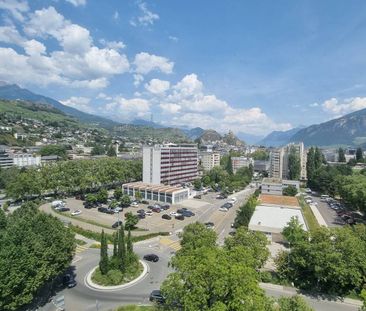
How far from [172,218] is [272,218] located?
20.9 metres

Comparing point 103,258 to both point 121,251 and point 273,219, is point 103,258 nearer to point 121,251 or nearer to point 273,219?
point 121,251

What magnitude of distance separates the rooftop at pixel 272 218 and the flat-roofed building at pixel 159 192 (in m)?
22.2

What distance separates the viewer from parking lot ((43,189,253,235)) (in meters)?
55.0

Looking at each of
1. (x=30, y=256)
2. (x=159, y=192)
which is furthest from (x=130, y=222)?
(x=30, y=256)

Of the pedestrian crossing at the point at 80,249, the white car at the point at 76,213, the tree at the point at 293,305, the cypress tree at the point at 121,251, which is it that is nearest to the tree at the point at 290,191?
the white car at the point at 76,213

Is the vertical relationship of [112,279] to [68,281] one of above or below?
above

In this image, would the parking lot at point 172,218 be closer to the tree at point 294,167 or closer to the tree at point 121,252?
the tree at point 121,252

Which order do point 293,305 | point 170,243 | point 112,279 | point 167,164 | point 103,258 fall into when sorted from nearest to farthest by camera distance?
point 293,305
point 112,279
point 103,258
point 170,243
point 167,164

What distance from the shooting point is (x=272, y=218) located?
54.4 metres

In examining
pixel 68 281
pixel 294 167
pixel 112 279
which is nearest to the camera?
pixel 68 281

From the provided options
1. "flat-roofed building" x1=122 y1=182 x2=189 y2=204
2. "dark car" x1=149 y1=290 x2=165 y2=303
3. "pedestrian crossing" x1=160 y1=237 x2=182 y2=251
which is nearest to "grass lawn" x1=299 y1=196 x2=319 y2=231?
"pedestrian crossing" x1=160 y1=237 x2=182 y2=251

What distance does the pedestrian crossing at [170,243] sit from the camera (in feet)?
145

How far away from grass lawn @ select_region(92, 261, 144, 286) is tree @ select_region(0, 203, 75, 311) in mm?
4536

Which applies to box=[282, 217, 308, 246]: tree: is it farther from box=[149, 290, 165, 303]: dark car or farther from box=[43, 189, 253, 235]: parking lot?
box=[149, 290, 165, 303]: dark car
